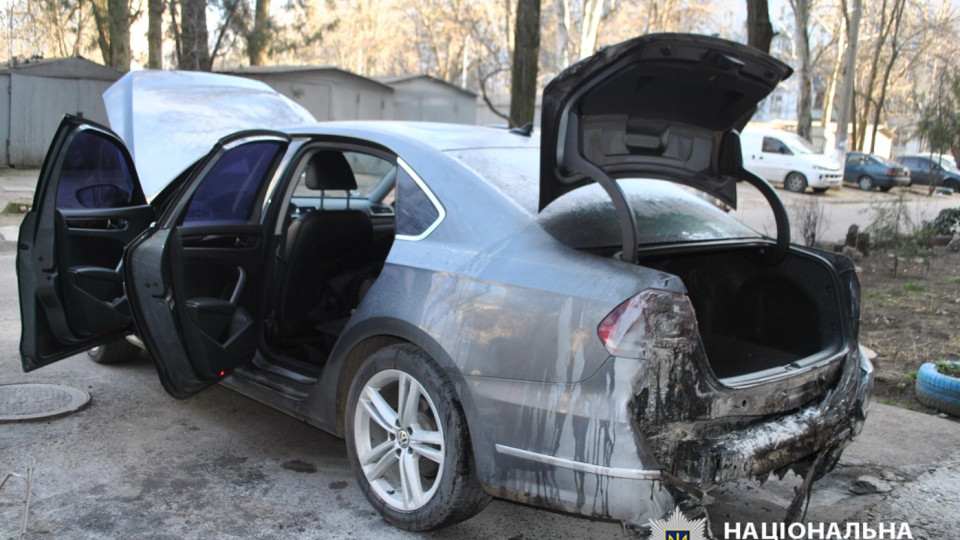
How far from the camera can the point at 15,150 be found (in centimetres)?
1831

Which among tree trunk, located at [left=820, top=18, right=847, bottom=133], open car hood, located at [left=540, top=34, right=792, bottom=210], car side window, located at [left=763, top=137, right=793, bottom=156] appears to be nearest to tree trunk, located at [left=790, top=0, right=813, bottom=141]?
car side window, located at [left=763, top=137, right=793, bottom=156]

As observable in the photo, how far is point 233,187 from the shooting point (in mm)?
4340

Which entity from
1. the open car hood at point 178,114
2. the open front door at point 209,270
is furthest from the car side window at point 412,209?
the open car hood at point 178,114

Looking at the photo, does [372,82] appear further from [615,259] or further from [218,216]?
[615,259]

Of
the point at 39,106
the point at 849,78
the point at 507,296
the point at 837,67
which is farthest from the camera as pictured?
the point at 837,67

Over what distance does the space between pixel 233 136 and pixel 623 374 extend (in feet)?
7.70

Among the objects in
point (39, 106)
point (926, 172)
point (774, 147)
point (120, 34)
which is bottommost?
point (926, 172)

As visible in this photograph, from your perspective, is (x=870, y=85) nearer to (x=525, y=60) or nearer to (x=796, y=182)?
(x=796, y=182)

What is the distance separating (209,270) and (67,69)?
57.1 ft

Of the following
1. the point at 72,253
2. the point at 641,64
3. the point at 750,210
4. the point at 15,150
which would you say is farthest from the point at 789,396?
the point at 15,150

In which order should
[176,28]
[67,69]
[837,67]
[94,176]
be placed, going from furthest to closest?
[837,67] < [67,69] < [176,28] < [94,176]

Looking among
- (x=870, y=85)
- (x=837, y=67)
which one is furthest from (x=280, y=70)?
(x=870, y=85)

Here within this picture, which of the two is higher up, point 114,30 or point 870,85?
point 870,85

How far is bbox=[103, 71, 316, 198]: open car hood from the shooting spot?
7125 mm
